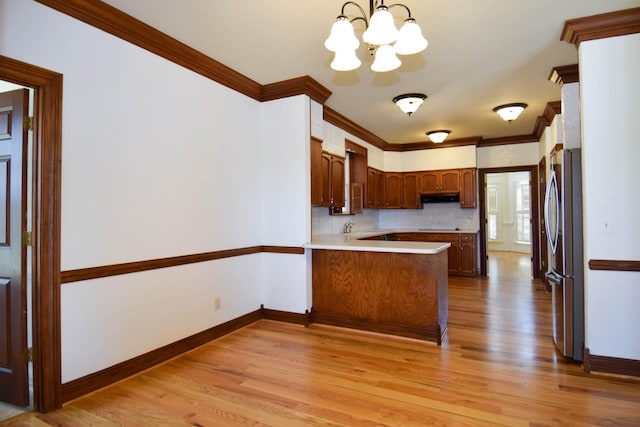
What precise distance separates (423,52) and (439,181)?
4275mm

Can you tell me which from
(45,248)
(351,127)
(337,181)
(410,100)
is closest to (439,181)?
(351,127)

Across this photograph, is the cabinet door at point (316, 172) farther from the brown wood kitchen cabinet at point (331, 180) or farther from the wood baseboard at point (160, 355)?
the wood baseboard at point (160, 355)

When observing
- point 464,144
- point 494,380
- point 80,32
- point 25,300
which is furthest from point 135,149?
point 464,144

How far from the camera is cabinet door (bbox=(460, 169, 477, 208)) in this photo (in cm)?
690

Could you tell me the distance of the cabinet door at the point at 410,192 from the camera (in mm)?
7418

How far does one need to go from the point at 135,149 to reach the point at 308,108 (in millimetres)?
1986

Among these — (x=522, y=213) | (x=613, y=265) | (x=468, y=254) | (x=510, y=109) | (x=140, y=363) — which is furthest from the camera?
(x=522, y=213)

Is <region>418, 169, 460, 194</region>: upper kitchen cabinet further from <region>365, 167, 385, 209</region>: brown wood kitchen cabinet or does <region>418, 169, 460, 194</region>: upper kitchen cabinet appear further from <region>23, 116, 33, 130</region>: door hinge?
<region>23, 116, 33, 130</region>: door hinge

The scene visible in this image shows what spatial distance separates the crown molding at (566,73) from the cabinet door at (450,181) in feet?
11.2

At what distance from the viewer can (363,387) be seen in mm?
2510

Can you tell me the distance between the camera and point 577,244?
2840mm

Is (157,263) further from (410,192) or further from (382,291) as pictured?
(410,192)

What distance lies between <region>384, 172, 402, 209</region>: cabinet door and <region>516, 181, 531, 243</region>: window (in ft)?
19.3

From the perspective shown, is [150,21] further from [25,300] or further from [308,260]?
[308,260]
